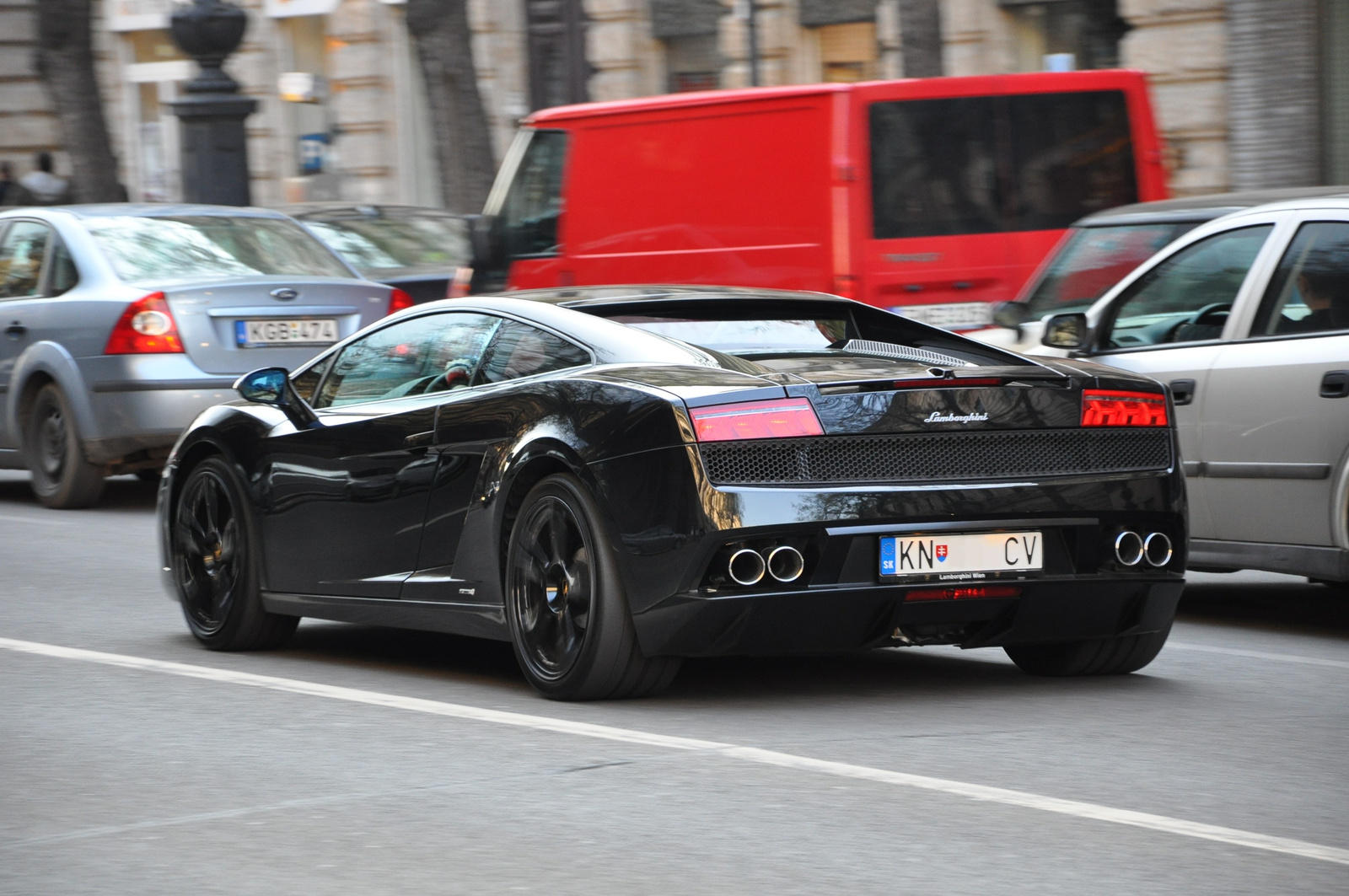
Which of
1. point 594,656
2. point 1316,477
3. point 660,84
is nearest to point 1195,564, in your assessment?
point 1316,477

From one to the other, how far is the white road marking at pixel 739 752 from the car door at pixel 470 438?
0.38 m

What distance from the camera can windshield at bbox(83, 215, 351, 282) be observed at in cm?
1254

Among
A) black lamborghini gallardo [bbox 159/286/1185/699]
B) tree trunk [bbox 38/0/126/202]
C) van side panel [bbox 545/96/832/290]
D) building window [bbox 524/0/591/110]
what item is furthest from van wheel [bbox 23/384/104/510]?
building window [bbox 524/0/591/110]

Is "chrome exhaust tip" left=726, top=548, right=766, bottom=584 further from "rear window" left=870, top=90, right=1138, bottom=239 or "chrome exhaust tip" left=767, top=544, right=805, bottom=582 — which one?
"rear window" left=870, top=90, right=1138, bottom=239

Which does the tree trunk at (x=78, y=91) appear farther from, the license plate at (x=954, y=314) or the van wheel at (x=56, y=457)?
the license plate at (x=954, y=314)

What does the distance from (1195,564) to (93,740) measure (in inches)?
162

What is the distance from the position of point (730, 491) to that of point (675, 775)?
33.4 inches

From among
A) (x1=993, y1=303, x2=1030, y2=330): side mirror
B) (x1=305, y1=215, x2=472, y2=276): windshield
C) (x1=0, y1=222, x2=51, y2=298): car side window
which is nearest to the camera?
(x1=993, y1=303, x2=1030, y2=330): side mirror

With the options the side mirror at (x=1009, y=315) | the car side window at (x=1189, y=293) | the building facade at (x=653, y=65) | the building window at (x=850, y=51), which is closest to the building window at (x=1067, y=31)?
the building facade at (x=653, y=65)

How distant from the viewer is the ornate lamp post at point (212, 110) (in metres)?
17.6

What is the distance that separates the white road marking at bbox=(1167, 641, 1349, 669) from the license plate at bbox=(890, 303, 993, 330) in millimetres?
5106

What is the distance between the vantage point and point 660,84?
26.9 metres

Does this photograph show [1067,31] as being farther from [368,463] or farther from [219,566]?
[368,463]

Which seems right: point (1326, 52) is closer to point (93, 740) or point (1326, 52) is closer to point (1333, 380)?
point (1333, 380)
